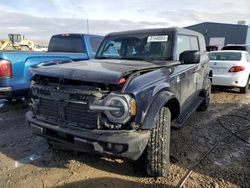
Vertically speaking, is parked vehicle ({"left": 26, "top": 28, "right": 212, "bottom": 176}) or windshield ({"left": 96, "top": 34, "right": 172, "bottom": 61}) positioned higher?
windshield ({"left": 96, "top": 34, "right": 172, "bottom": 61})

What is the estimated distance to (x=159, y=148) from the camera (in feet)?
9.42

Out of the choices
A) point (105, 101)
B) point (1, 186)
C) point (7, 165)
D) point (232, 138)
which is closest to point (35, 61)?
point (7, 165)

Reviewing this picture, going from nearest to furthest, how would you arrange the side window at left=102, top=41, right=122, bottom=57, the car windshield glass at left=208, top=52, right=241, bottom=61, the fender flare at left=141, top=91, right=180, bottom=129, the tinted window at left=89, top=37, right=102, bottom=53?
the fender flare at left=141, top=91, right=180, bottom=129 < the side window at left=102, top=41, right=122, bottom=57 < the tinted window at left=89, top=37, right=102, bottom=53 < the car windshield glass at left=208, top=52, right=241, bottom=61

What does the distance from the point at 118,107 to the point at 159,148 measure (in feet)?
2.54

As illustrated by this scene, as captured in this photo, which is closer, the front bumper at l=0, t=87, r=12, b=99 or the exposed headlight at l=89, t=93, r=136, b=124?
the exposed headlight at l=89, t=93, r=136, b=124

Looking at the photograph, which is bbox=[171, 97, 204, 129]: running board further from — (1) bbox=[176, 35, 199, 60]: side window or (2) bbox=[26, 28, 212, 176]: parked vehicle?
(1) bbox=[176, 35, 199, 60]: side window

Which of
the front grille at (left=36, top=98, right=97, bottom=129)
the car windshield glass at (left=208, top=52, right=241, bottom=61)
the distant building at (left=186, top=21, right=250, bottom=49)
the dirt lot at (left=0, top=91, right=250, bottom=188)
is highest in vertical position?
the distant building at (left=186, top=21, right=250, bottom=49)

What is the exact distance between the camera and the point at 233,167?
3.36m

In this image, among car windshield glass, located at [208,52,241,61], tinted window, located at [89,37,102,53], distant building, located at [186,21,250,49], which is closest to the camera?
tinted window, located at [89,37,102,53]

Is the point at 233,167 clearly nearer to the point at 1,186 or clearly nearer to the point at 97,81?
the point at 97,81

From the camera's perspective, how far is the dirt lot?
9.93 ft

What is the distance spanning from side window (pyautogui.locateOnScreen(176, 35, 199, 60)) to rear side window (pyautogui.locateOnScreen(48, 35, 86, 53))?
3002 millimetres

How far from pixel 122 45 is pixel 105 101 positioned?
2.17m

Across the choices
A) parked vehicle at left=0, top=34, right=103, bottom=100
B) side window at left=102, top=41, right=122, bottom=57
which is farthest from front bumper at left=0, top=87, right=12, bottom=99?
side window at left=102, top=41, right=122, bottom=57
